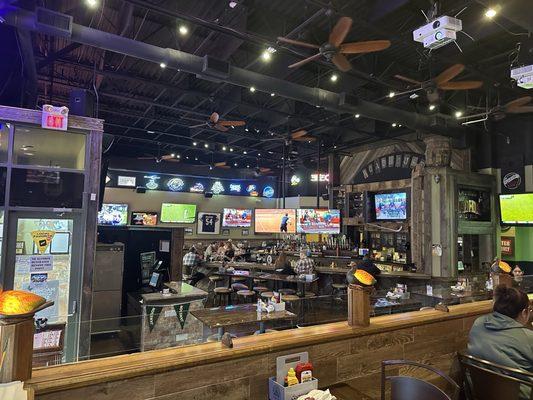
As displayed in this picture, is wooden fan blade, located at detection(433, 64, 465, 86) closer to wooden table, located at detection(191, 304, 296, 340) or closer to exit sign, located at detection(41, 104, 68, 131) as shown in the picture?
wooden table, located at detection(191, 304, 296, 340)

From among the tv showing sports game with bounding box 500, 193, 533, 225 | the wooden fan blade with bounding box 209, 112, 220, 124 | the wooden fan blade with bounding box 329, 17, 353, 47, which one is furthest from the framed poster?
the wooden fan blade with bounding box 329, 17, 353, 47

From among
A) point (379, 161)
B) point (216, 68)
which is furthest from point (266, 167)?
point (216, 68)

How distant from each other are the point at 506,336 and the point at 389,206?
26.8 ft

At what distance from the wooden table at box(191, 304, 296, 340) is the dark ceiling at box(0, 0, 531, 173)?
12.7 feet

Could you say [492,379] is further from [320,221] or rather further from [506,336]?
[320,221]

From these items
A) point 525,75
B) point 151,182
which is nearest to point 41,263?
point 525,75

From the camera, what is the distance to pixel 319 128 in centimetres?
1109

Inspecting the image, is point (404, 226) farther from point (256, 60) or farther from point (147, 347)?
point (147, 347)

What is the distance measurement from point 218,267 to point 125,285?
3.12 m

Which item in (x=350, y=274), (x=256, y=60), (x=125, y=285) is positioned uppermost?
(x=256, y=60)

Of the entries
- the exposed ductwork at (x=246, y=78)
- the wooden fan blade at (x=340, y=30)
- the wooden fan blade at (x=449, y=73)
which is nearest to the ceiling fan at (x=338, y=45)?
the wooden fan blade at (x=340, y=30)

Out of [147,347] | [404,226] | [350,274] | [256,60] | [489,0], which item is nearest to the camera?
[147,347]

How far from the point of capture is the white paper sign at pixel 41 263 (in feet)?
15.3

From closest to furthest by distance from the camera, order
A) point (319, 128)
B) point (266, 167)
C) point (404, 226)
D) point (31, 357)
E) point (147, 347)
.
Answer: point (31, 357)
point (147, 347)
point (404, 226)
point (319, 128)
point (266, 167)
